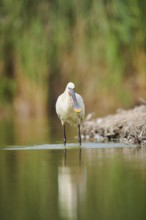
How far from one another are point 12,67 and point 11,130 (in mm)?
6256

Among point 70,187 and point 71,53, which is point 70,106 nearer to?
point 70,187

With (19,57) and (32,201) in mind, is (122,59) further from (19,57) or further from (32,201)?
(32,201)

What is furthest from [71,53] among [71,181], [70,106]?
[71,181]

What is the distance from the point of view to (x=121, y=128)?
42.7ft

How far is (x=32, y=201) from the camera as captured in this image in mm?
7859

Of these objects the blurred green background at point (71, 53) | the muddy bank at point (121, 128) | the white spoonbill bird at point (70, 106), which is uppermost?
the blurred green background at point (71, 53)

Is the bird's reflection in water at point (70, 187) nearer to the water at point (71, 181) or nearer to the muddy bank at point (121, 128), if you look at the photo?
the water at point (71, 181)

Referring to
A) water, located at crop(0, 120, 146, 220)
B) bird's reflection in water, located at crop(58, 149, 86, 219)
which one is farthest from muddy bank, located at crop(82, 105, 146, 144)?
bird's reflection in water, located at crop(58, 149, 86, 219)

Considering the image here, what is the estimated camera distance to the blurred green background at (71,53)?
2106 cm

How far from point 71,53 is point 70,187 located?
14.3 meters

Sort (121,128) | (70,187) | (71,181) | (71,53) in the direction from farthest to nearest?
1. (71,53)
2. (121,128)
3. (71,181)
4. (70,187)

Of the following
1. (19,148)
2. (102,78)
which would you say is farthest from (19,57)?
(19,148)

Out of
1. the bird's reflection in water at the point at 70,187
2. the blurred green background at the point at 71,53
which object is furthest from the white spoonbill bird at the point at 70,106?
the blurred green background at the point at 71,53

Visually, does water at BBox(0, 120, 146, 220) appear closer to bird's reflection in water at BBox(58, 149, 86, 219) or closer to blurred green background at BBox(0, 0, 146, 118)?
bird's reflection in water at BBox(58, 149, 86, 219)
